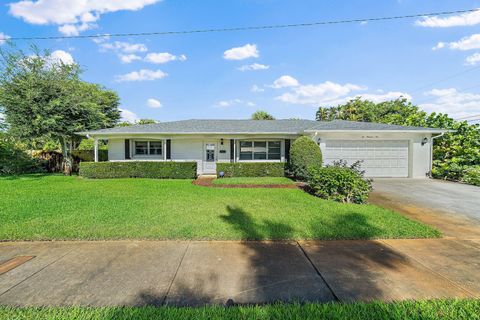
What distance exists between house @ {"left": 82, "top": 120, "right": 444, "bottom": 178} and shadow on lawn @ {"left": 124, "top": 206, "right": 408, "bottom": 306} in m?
9.04

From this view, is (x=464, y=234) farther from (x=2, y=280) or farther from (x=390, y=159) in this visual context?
(x=390, y=159)

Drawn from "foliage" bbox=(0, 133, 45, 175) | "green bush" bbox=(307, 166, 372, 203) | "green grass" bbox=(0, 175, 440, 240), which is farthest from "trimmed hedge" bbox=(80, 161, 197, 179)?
"green bush" bbox=(307, 166, 372, 203)

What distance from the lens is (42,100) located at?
13.2 metres

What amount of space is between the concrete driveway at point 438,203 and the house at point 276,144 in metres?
2.39

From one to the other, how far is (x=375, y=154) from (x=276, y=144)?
5515 millimetres

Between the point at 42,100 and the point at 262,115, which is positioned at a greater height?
the point at 262,115

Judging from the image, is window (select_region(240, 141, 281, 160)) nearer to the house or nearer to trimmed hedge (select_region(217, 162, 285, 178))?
the house

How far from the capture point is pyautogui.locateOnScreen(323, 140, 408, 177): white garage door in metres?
12.4

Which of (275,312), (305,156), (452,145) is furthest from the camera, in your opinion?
(452,145)

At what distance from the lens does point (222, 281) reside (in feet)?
9.35

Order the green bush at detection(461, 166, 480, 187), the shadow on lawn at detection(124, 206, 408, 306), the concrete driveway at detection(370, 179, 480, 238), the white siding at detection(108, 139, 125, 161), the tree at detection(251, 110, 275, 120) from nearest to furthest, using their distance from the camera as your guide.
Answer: the shadow on lawn at detection(124, 206, 408, 306) → the concrete driveway at detection(370, 179, 480, 238) → the green bush at detection(461, 166, 480, 187) → the white siding at detection(108, 139, 125, 161) → the tree at detection(251, 110, 275, 120)

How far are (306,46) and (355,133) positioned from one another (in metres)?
5.37

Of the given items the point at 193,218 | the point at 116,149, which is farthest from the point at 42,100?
the point at 193,218

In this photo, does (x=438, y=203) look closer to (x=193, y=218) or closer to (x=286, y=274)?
(x=286, y=274)
